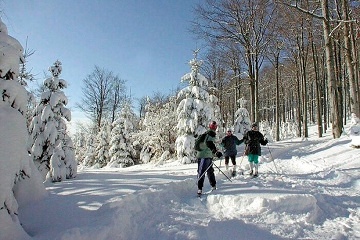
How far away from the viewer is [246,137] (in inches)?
393

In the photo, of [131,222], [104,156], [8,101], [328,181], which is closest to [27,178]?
[8,101]

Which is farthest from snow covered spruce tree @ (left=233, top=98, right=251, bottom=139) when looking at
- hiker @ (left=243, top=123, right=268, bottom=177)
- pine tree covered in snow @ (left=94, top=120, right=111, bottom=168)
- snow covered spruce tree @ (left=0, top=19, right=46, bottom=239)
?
snow covered spruce tree @ (left=0, top=19, right=46, bottom=239)

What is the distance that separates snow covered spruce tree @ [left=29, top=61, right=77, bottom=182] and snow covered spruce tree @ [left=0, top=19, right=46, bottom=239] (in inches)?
246

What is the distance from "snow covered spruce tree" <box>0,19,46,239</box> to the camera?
144 inches

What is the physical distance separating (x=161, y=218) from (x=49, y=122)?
9.06m

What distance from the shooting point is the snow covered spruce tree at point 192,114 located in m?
17.2

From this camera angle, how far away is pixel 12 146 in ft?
13.1

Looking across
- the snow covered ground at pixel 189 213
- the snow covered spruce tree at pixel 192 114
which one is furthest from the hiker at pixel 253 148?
the snow covered spruce tree at pixel 192 114

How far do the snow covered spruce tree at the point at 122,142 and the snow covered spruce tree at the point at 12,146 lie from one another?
20545 millimetres

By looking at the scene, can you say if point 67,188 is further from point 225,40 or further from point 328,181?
point 225,40

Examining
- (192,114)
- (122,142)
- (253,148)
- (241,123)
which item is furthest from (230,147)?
(122,142)

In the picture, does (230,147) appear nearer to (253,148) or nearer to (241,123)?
(253,148)

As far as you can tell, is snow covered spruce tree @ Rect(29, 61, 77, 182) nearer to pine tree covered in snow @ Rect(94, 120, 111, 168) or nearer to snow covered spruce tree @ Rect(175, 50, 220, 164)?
snow covered spruce tree @ Rect(175, 50, 220, 164)

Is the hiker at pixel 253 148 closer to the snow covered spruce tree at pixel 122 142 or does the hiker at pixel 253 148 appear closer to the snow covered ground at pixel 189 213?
the snow covered ground at pixel 189 213
